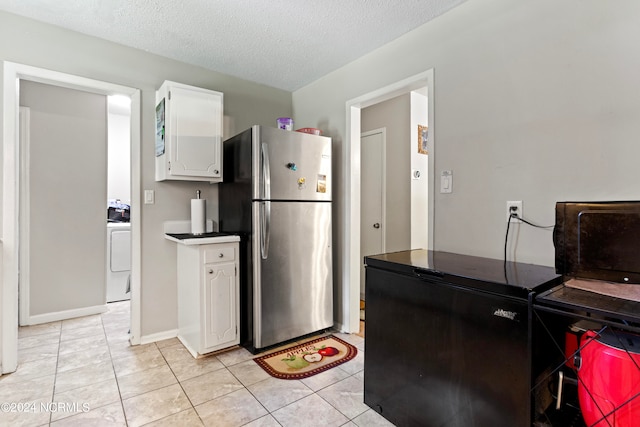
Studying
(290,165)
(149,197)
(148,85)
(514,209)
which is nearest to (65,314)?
(149,197)

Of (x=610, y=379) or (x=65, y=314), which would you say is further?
(x=65, y=314)

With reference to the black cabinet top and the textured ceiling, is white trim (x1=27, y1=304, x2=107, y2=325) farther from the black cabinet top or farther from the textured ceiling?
the black cabinet top

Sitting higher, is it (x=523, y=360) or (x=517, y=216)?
(x=517, y=216)

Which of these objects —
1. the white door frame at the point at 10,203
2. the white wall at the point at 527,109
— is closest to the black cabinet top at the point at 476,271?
the white wall at the point at 527,109

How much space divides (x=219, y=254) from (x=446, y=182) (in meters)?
1.71

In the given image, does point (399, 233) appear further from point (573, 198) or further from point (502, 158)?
point (573, 198)

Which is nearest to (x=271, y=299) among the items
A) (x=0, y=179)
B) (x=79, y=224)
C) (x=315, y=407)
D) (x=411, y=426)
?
(x=315, y=407)

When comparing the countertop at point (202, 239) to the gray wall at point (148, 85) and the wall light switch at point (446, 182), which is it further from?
the wall light switch at point (446, 182)

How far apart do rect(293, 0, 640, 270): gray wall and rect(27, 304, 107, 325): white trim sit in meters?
3.50

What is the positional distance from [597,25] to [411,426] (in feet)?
6.85

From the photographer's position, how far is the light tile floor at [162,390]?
1.70 m

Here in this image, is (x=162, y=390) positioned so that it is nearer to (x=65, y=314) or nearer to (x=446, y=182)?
(x=65, y=314)

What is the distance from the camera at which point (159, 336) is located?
271 cm

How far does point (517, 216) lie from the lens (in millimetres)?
1733
